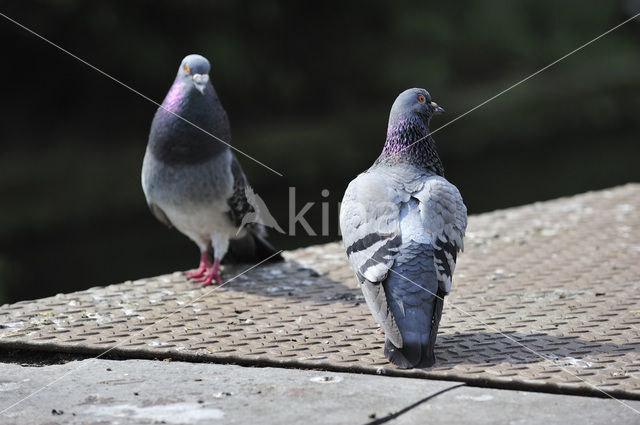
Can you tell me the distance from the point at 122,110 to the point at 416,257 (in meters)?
11.1

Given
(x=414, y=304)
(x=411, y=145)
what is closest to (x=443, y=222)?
(x=414, y=304)

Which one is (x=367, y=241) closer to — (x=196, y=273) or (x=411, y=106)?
(x=411, y=106)

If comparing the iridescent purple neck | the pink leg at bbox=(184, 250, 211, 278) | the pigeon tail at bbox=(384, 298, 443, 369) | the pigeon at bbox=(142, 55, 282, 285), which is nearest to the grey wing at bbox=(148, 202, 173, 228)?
the pigeon at bbox=(142, 55, 282, 285)

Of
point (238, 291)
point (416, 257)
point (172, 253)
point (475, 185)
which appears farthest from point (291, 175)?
point (416, 257)

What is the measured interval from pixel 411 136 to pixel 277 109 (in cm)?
1173

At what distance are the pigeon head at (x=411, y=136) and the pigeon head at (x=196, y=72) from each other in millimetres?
1305

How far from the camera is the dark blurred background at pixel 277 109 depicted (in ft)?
37.0

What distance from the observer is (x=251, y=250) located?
17.4 feet

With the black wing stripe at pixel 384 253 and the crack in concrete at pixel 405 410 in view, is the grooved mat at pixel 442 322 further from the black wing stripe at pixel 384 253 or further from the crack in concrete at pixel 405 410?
the black wing stripe at pixel 384 253

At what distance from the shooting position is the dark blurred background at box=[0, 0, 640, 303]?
11.3m

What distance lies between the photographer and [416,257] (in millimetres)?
3438

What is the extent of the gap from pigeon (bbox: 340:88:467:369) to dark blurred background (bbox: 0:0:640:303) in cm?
591

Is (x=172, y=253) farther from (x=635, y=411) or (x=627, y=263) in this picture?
(x=635, y=411)

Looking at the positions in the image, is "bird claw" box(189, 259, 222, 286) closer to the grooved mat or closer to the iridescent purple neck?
the grooved mat
